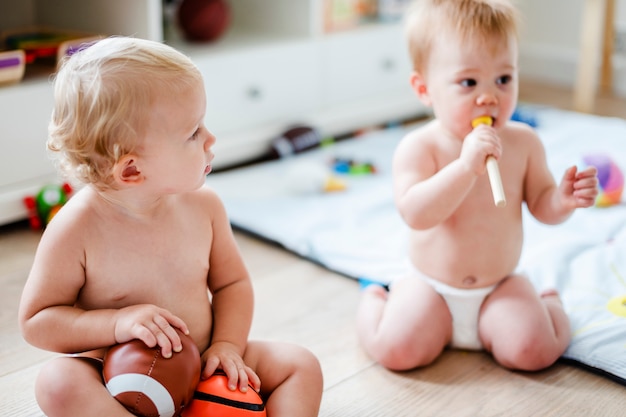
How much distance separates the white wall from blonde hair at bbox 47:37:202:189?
89.8 inches

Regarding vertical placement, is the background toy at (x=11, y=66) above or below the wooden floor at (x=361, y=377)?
above

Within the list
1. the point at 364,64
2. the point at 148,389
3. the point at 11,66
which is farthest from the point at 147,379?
the point at 364,64

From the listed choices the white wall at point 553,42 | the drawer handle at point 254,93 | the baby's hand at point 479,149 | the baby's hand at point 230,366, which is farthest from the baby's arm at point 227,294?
the white wall at point 553,42

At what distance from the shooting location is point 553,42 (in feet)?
9.96

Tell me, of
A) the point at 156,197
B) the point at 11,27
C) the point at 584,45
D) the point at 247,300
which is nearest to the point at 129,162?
the point at 156,197

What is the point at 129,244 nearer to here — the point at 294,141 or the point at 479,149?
the point at 479,149

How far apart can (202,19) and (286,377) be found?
1334mm

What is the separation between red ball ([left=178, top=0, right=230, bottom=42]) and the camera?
6.84 feet

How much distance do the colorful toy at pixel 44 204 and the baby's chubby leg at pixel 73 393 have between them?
0.76 m

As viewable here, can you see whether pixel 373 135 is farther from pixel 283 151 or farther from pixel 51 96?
pixel 51 96

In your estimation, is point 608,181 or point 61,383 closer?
point 61,383

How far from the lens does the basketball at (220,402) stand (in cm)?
88

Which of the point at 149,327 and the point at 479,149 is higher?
the point at 479,149

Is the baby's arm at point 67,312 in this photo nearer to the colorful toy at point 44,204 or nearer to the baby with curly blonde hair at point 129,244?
the baby with curly blonde hair at point 129,244
